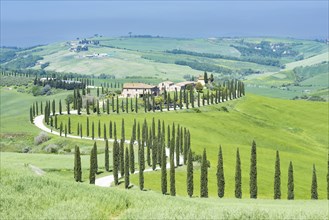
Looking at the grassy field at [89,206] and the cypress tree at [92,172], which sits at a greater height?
the grassy field at [89,206]

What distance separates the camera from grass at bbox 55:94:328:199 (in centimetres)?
9335

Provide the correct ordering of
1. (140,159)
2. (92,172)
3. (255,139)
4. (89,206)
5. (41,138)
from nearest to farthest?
(89,206) → (92,172) → (140,159) → (41,138) → (255,139)

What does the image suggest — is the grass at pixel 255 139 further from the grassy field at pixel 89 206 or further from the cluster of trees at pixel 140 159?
the grassy field at pixel 89 206

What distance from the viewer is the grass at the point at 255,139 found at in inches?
3675

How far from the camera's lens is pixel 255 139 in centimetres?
15625

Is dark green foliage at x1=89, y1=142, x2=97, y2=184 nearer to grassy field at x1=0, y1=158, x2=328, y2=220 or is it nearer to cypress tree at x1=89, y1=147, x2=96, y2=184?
cypress tree at x1=89, y1=147, x2=96, y2=184

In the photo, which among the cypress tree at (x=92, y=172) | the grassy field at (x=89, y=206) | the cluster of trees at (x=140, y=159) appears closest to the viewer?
the grassy field at (x=89, y=206)

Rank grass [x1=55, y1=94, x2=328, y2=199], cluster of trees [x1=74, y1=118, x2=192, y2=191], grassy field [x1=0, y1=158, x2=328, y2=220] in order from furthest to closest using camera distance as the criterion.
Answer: grass [x1=55, y1=94, x2=328, y2=199] < cluster of trees [x1=74, y1=118, x2=192, y2=191] < grassy field [x1=0, y1=158, x2=328, y2=220]

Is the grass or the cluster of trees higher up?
the cluster of trees

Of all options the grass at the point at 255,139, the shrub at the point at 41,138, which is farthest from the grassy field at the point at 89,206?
the shrub at the point at 41,138

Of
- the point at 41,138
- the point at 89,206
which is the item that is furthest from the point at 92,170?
the point at 41,138

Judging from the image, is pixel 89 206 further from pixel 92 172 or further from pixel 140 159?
pixel 140 159

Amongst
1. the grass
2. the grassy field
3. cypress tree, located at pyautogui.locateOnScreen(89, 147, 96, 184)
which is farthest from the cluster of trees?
the grassy field

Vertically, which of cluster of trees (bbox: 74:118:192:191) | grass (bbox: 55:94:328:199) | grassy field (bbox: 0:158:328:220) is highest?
grassy field (bbox: 0:158:328:220)
